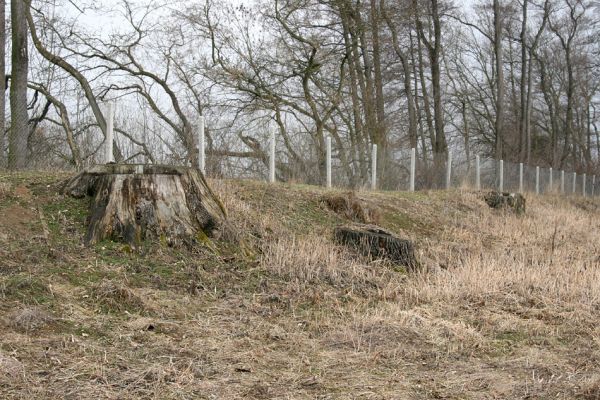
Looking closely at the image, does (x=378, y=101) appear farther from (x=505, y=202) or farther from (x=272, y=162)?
(x=272, y=162)

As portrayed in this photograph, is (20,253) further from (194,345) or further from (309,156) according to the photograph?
(309,156)

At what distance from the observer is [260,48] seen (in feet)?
59.4

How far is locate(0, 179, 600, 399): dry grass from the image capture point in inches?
143

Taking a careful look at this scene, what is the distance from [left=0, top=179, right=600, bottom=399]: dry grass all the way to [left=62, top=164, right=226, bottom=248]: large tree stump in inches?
9.8

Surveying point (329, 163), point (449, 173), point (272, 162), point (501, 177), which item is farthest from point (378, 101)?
point (272, 162)

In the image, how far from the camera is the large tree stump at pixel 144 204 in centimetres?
651

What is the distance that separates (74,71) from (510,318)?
1395 cm

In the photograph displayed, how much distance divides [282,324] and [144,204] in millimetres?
2416

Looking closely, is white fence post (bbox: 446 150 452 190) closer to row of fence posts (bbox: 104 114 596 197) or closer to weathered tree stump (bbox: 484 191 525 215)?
row of fence posts (bbox: 104 114 596 197)

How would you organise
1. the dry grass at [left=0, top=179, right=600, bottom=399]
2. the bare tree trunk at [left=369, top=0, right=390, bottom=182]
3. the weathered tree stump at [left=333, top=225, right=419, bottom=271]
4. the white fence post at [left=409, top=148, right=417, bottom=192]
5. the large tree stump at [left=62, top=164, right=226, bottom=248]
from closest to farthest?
1. the dry grass at [left=0, top=179, right=600, bottom=399]
2. the large tree stump at [left=62, top=164, right=226, bottom=248]
3. the weathered tree stump at [left=333, top=225, right=419, bottom=271]
4. the bare tree trunk at [left=369, top=0, right=390, bottom=182]
5. the white fence post at [left=409, top=148, right=417, bottom=192]

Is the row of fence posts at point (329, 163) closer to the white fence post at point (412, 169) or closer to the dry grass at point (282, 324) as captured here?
the white fence post at point (412, 169)

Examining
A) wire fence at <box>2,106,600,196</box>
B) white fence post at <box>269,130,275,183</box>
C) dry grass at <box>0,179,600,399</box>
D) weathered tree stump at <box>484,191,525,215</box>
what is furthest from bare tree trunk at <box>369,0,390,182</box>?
dry grass at <box>0,179,600,399</box>

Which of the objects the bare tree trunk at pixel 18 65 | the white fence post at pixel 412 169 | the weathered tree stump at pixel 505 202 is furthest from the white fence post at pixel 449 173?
the bare tree trunk at pixel 18 65

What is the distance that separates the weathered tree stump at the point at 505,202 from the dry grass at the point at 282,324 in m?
7.31
